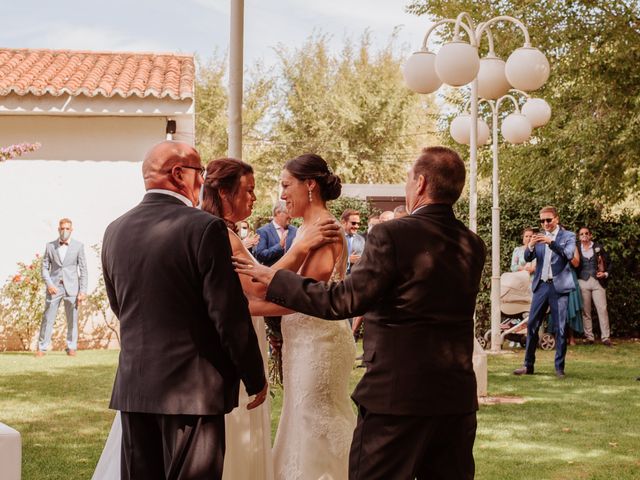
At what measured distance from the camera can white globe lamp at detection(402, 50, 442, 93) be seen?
35.6ft

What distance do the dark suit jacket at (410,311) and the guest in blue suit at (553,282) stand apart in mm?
9092

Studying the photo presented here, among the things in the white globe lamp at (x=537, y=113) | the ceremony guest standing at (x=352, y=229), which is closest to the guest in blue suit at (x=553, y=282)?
the white globe lamp at (x=537, y=113)

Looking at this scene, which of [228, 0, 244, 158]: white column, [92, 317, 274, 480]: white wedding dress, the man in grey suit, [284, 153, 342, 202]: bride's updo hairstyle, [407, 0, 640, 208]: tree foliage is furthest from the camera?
[407, 0, 640, 208]: tree foliage

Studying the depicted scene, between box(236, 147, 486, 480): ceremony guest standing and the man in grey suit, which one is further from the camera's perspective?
the man in grey suit

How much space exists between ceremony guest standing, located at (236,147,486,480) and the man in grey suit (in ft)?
42.1

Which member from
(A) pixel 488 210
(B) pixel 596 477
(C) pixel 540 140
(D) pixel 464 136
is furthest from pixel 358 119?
(B) pixel 596 477

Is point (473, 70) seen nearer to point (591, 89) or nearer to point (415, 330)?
point (415, 330)

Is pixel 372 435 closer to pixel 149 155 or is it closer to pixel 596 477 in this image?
pixel 149 155

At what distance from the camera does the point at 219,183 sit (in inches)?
198

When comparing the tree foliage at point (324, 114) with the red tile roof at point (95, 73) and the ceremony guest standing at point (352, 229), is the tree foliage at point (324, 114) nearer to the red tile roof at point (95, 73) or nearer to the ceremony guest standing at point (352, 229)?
the red tile roof at point (95, 73)

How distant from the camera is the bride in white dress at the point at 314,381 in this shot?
207 inches

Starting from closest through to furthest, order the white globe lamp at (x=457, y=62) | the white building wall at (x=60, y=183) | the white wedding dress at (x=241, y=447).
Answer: the white wedding dress at (x=241, y=447), the white globe lamp at (x=457, y=62), the white building wall at (x=60, y=183)

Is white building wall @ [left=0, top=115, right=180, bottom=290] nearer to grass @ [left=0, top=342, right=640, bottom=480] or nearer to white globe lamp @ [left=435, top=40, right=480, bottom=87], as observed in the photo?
grass @ [left=0, top=342, right=640, bottom=480]

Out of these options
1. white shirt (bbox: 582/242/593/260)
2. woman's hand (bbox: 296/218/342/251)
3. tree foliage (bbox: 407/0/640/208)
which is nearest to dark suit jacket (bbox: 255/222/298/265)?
white shirt (bbox: 582/242/593/260)
